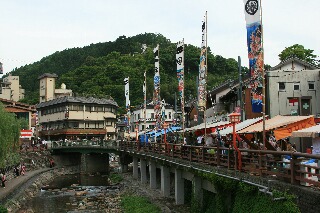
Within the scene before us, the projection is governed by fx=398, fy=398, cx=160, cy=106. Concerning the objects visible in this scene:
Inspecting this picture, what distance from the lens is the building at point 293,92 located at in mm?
32594

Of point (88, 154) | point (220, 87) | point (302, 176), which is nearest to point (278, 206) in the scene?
point (302, 176)

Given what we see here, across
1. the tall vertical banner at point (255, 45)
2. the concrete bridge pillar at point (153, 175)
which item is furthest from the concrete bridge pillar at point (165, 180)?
the tall vertical banner at point (255, 45)

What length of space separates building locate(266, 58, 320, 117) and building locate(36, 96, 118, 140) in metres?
55.8

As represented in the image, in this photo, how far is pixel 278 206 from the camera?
14367 mm

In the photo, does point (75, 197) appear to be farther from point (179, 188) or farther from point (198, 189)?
point (198, 189)

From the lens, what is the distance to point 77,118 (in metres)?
83.2

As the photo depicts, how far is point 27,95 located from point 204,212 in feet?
371

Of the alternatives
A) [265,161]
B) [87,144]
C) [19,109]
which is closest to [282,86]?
[265,161]

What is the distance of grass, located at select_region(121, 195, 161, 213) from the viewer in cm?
2886

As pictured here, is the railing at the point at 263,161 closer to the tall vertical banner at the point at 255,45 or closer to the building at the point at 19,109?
the tall vertical banner at the point at 255,45

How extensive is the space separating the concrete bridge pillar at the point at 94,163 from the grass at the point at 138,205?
106ft

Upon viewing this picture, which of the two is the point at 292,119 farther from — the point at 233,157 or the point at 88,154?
the point at 88,154

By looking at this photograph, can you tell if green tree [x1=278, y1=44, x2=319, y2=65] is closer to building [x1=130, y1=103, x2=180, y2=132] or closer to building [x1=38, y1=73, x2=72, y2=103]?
building [x1=130, y1=103, x2=180, y2=132]

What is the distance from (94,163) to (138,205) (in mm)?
37707
